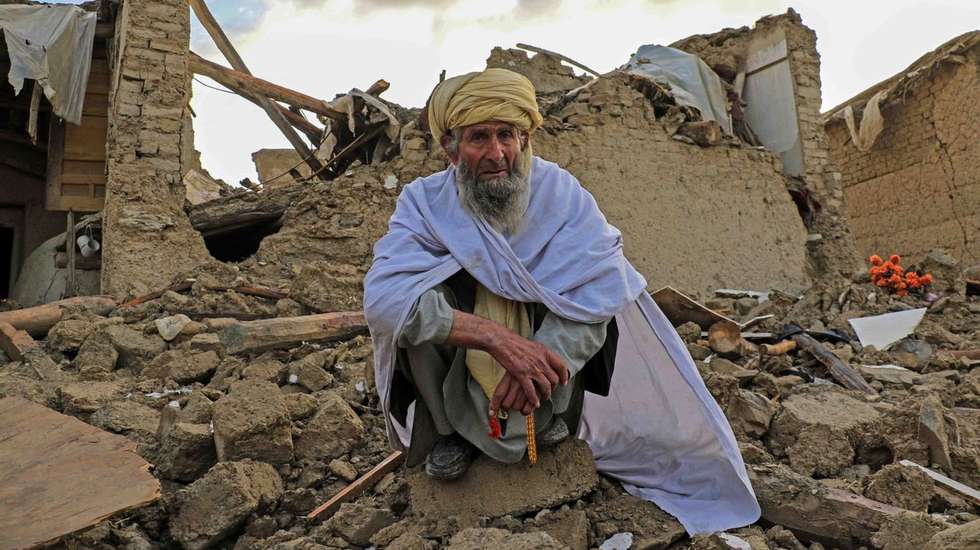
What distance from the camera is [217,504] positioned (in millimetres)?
2301

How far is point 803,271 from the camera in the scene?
7.71 m

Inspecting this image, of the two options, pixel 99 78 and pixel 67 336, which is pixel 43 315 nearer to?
pixel 67 336

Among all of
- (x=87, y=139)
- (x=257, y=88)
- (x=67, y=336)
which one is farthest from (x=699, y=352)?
(x=87, y=139)

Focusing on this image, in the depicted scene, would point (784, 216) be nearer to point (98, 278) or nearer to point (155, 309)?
point (155, 309)

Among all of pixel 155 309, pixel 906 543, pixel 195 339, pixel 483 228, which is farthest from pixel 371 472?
pixel 155 309

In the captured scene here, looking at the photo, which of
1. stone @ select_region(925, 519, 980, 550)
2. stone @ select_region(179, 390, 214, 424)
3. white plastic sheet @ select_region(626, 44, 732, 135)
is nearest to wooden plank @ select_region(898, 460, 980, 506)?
stone @ select_region(925, 519, 980, 550)

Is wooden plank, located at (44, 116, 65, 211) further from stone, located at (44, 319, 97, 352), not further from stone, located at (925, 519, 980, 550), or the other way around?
stone, located at (925, 519, 980, 550)

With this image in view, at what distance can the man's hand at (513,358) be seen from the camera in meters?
1.96

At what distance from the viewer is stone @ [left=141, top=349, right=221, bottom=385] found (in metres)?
3.71

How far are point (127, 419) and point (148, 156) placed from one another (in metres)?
3.50

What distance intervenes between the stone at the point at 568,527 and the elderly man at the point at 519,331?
185mm

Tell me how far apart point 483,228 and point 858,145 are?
8.68m

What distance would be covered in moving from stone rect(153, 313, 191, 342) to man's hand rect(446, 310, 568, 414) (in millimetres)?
2887

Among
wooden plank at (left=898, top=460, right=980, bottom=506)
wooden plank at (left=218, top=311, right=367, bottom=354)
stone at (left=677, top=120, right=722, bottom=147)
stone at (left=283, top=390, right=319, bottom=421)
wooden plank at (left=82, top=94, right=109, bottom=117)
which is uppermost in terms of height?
wooden plank at (left=82, top=94, right=109, bottom=117)
